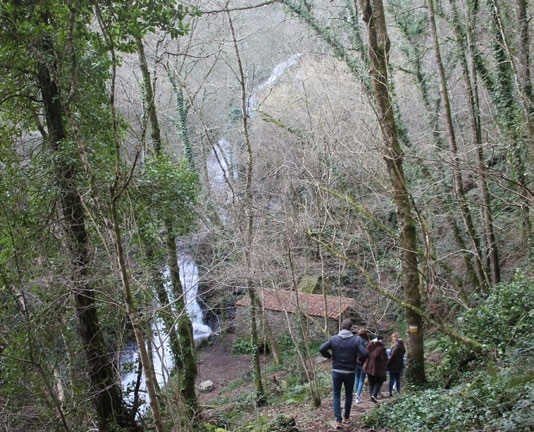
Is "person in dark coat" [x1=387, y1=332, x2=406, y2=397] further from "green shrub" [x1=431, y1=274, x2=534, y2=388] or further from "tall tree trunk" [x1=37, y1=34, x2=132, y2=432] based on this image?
"tall tree trunk" [x1=37, y1=34, x2=132, y2=432]

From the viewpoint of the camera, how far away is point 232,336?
76.5 ft

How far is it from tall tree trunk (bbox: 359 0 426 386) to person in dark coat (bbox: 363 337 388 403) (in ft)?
3.38

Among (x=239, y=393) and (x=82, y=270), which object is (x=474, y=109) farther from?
(x=239, y=393)

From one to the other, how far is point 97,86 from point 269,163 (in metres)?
12.4

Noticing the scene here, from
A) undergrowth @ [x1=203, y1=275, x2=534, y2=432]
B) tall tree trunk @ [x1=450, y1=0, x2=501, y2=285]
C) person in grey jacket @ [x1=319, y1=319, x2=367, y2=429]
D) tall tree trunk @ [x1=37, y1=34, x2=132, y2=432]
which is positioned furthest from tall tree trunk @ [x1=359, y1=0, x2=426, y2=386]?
tall tree trunk @ [x1=37, y1=34, x2=132, y2=432]

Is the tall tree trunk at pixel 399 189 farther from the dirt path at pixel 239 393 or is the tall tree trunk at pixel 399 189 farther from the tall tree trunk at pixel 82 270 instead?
the tall tree trunk at pixel 82 270

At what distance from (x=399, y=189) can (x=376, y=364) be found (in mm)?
3510

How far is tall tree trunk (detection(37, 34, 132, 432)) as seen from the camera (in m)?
6.93

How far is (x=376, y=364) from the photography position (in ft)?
28.0

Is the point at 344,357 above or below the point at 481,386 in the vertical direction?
above

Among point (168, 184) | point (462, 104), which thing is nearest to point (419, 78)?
point (462, 104)

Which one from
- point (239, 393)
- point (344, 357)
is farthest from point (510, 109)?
point (239, 393)

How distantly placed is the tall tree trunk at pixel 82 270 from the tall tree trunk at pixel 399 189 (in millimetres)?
4871

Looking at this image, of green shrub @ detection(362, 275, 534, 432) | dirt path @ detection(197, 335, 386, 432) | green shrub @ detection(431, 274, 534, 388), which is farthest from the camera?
dirt path @ detection(197, 335, 386, 432)
